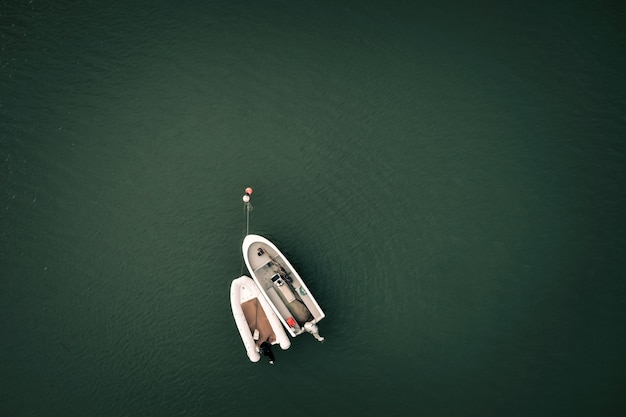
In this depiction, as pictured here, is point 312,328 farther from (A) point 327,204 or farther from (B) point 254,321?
(A) point 327,204

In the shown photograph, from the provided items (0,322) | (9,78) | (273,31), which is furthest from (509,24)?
(0,322)

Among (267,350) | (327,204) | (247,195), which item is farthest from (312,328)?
(247,195)

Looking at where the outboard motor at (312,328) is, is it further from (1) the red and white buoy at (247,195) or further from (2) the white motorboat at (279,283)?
(1) the red and white buoy at (247,195)

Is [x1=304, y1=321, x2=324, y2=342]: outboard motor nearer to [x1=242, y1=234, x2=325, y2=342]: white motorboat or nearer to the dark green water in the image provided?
[x1=242, y1=234, x2=325, y2=342]: white motorboat

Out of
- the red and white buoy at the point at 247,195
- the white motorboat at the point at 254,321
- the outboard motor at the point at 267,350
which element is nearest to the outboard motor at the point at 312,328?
the white motorboat at the point at 254,321

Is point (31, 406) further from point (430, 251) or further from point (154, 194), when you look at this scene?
point (430, 251)

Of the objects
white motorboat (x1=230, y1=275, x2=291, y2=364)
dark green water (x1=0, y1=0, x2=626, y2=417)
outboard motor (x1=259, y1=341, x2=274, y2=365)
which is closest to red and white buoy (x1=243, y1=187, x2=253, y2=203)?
dark green water (x1=0, y1=0, x2=626, y2=417)
